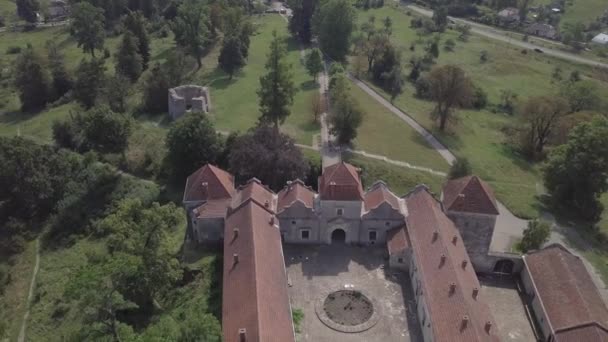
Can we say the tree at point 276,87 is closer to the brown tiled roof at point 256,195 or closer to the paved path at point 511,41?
the brown tiled roof at point 256,195

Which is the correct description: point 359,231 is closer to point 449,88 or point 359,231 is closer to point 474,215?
point 474,215

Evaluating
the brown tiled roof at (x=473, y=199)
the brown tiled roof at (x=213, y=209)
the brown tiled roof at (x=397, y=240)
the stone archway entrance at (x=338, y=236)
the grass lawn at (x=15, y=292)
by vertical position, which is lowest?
the grass lawn at (x=15, y=292)

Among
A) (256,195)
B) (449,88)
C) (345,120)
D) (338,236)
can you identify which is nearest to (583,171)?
(449,88)

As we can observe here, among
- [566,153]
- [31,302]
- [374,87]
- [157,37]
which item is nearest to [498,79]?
[374,87]

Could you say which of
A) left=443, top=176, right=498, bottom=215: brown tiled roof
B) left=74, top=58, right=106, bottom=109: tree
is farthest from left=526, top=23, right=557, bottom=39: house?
left=74, top=58, right=106, bottom=109: tree

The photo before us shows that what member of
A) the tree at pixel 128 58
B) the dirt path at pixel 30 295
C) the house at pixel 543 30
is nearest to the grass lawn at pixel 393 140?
the tree at pixel 128 58
